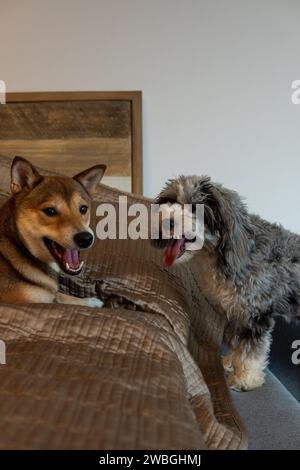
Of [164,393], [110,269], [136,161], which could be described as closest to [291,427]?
[164,393]

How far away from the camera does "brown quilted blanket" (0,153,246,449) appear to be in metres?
0.69

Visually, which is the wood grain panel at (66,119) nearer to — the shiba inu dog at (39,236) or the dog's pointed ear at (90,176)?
the dog's pointed ear at (90,176)

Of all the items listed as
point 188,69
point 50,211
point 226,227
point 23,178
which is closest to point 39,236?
point 50,211

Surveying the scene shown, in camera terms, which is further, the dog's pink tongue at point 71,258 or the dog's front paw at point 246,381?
the dog's front paw at point 246,381

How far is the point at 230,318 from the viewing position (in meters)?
1.68

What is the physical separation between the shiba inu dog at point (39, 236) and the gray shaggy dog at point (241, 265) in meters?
0.30

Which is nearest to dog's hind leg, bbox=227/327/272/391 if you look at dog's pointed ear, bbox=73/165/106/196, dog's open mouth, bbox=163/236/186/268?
dog's open mouth, bbox=163/236/186/268

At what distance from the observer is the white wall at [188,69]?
100 inches

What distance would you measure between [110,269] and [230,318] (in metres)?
0.47

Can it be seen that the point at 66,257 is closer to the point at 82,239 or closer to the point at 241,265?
the point at 82,239

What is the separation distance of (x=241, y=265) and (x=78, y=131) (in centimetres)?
145

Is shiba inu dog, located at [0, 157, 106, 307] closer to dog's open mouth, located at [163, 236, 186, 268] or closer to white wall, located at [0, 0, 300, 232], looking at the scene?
dog's open mouth, located at [163, 236, 186, 268]

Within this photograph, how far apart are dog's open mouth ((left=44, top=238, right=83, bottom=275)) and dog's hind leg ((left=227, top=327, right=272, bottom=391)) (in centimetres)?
65

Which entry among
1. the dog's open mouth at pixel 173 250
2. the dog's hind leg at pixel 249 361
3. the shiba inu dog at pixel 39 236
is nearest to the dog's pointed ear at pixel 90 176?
the shiba inu dog at pixel 39 236
